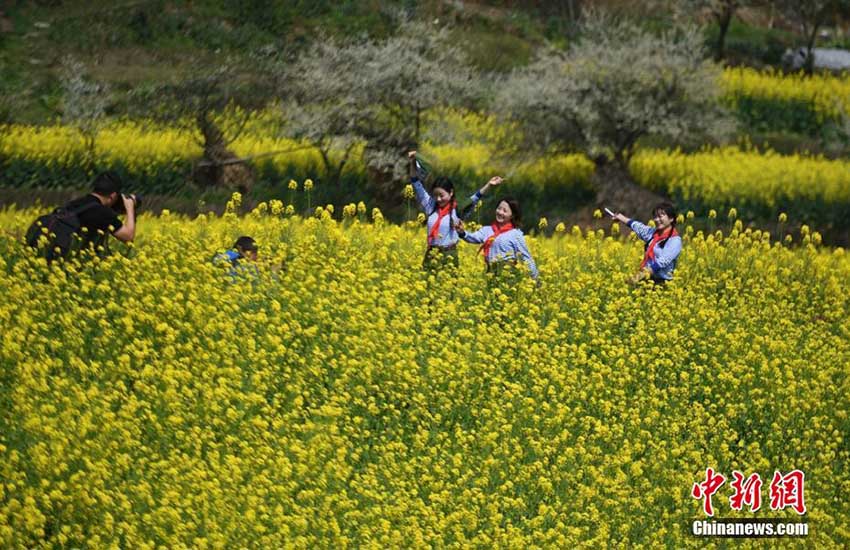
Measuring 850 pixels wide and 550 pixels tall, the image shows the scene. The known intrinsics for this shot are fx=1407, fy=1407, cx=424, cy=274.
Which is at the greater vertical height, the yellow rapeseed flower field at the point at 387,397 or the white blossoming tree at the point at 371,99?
the yellow rapeseed flower field at the point at 387,397

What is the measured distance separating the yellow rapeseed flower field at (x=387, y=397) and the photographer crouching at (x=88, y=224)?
1.13ft

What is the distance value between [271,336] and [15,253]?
14.9 feet

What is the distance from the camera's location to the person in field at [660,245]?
16.2m

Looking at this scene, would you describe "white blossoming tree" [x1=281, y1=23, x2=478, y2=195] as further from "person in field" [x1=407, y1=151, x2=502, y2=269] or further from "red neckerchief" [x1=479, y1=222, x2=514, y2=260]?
"red neckerchief" [x1=479, y1=222, x2=514, y2=260]

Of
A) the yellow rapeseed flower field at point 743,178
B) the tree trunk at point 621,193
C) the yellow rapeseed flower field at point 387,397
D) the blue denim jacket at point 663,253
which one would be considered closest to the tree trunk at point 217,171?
the tree trunk at point 621,193

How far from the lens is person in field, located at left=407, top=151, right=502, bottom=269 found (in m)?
16.0

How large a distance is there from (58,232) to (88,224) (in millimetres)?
338

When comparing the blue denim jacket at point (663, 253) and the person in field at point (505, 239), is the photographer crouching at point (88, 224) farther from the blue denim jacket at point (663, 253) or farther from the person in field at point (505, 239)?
the blue denim jacket at point (663, 253)

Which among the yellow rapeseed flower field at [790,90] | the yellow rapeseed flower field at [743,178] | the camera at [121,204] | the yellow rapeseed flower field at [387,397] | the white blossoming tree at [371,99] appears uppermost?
the camera at [121,204]

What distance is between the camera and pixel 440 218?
16125mm

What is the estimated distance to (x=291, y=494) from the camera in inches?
453

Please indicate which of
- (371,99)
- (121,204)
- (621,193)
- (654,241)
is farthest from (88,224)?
(621,193)

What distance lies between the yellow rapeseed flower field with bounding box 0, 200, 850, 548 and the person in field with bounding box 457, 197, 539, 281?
1.14 ft

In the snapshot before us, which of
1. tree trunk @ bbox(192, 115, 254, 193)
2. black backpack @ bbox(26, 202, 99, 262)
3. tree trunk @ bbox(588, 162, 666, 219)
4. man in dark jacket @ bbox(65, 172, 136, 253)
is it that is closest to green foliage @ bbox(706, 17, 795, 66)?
tree trunk @ bbox(588, 162, 666, 219)
